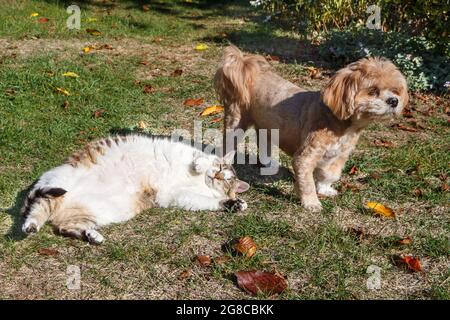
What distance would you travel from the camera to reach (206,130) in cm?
639

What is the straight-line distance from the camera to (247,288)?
3.53 meters

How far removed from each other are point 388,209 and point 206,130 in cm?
247

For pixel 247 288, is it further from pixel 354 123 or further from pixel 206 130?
pixel 206 130

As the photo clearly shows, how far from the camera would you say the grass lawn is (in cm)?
365

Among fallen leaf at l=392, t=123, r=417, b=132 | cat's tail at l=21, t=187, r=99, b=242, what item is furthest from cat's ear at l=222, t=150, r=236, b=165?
fallen leaf at l=392, t=123, r=417, b=132

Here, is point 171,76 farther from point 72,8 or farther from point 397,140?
point 72,8

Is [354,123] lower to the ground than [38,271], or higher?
higher

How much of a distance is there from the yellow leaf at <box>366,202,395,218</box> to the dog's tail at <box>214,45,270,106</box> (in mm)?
1428

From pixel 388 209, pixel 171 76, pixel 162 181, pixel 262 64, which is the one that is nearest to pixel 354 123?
pixel 388 209

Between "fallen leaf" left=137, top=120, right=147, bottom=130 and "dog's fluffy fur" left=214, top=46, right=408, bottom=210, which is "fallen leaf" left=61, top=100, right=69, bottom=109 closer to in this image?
"fallen leaf" left=137, top=120, right=147, bottom=130

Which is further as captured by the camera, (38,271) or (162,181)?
(162,181)

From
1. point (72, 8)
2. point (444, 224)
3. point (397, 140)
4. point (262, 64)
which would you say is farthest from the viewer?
point (72, 8)
